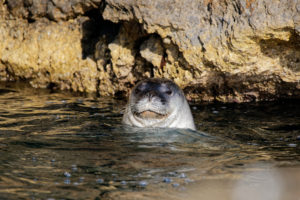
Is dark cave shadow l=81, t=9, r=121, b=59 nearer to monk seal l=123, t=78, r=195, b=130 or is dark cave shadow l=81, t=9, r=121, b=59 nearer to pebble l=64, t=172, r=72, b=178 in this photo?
monk seal l=123, t=78, r=195, b=130

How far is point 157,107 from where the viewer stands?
5895mm

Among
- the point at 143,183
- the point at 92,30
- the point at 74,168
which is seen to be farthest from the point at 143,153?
the point at 92,30

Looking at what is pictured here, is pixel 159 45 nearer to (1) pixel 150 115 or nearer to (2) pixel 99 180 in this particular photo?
(1) pixel 150 115

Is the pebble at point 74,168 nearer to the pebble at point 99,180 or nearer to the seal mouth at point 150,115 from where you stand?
the pebble at point 99,180

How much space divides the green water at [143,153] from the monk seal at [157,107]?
0.57ft

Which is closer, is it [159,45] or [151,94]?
[151,94]

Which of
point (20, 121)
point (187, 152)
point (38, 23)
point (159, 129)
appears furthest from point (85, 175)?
point (38, 23)

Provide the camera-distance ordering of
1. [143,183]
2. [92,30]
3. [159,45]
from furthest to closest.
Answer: [92,30] < [159,45] < [143,183]

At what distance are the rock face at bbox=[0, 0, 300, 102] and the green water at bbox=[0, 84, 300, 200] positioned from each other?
0.50 meters

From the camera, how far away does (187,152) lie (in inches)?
198

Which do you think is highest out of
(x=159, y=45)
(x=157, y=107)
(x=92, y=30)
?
(x=92, y=30)

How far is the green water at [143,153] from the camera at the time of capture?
384 centimetres

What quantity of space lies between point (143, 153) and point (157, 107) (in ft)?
3.42

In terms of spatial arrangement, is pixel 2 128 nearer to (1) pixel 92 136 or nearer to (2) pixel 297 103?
(1) pixel 92 136
